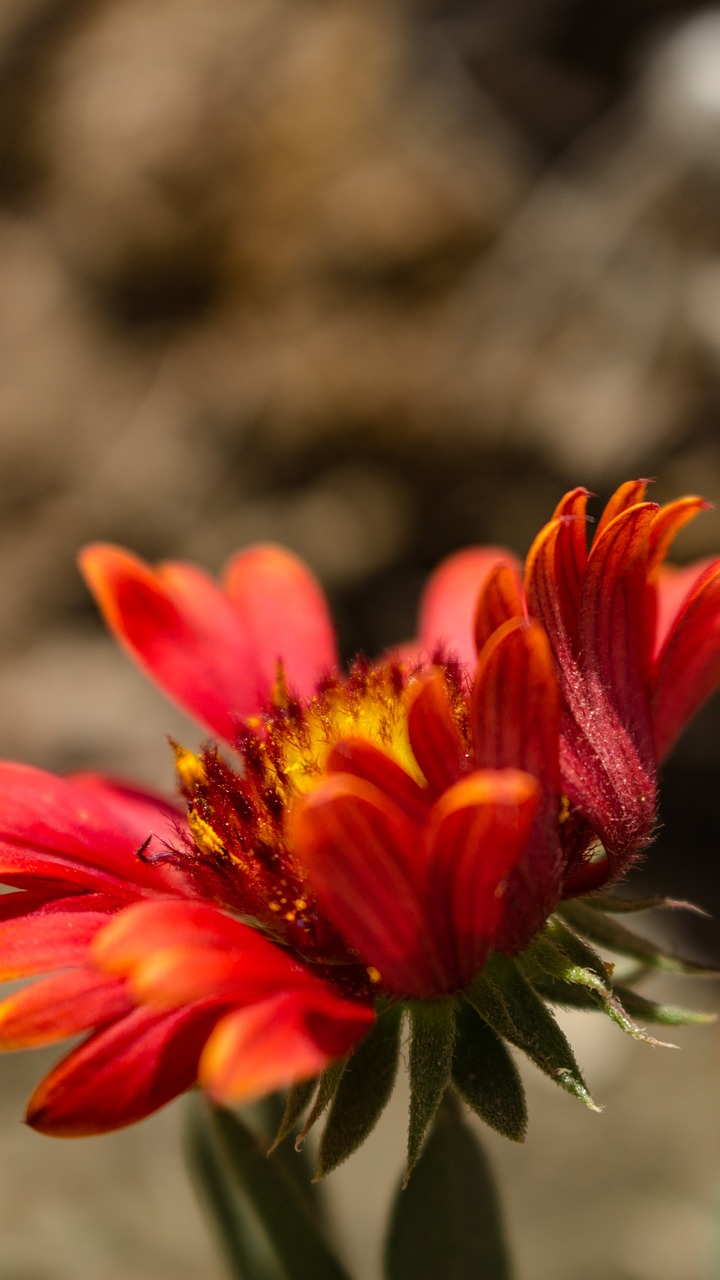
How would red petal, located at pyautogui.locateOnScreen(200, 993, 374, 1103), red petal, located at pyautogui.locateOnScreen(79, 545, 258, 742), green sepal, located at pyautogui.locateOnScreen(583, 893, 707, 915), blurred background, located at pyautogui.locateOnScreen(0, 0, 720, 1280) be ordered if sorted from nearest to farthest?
1. red petal, located at pyautogui.locateOnScreen(200, 993, 374, 1103)
2. green sepal, located at pyautogui.locateOnScreen(583, 893, 707, 915)
3. red petal, located at pyautogui.locateOnScreen(79, 545, 258, 742)
4. blurred background, located at pyautogui.locateOnScreen(0, 0, 720, 1280)

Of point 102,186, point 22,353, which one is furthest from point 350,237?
point 22,353

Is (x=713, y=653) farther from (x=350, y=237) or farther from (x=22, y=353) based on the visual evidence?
(x=22, y=353)

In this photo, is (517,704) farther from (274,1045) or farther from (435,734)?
(274,1045)

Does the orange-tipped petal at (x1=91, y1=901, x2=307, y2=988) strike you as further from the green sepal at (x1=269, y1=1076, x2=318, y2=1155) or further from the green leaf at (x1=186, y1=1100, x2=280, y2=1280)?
the green leaf at (x1=186, y1=1100, x2=280, y2=1280)

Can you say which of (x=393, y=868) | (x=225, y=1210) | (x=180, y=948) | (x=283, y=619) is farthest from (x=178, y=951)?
(x=283, y=619)

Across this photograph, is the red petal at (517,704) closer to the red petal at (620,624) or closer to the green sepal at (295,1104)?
the red petal at (620,624)

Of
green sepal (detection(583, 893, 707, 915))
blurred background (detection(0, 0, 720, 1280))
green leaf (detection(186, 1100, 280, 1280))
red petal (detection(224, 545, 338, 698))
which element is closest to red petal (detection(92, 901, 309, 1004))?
green sepal (detection(583, 893, 707, 915))
